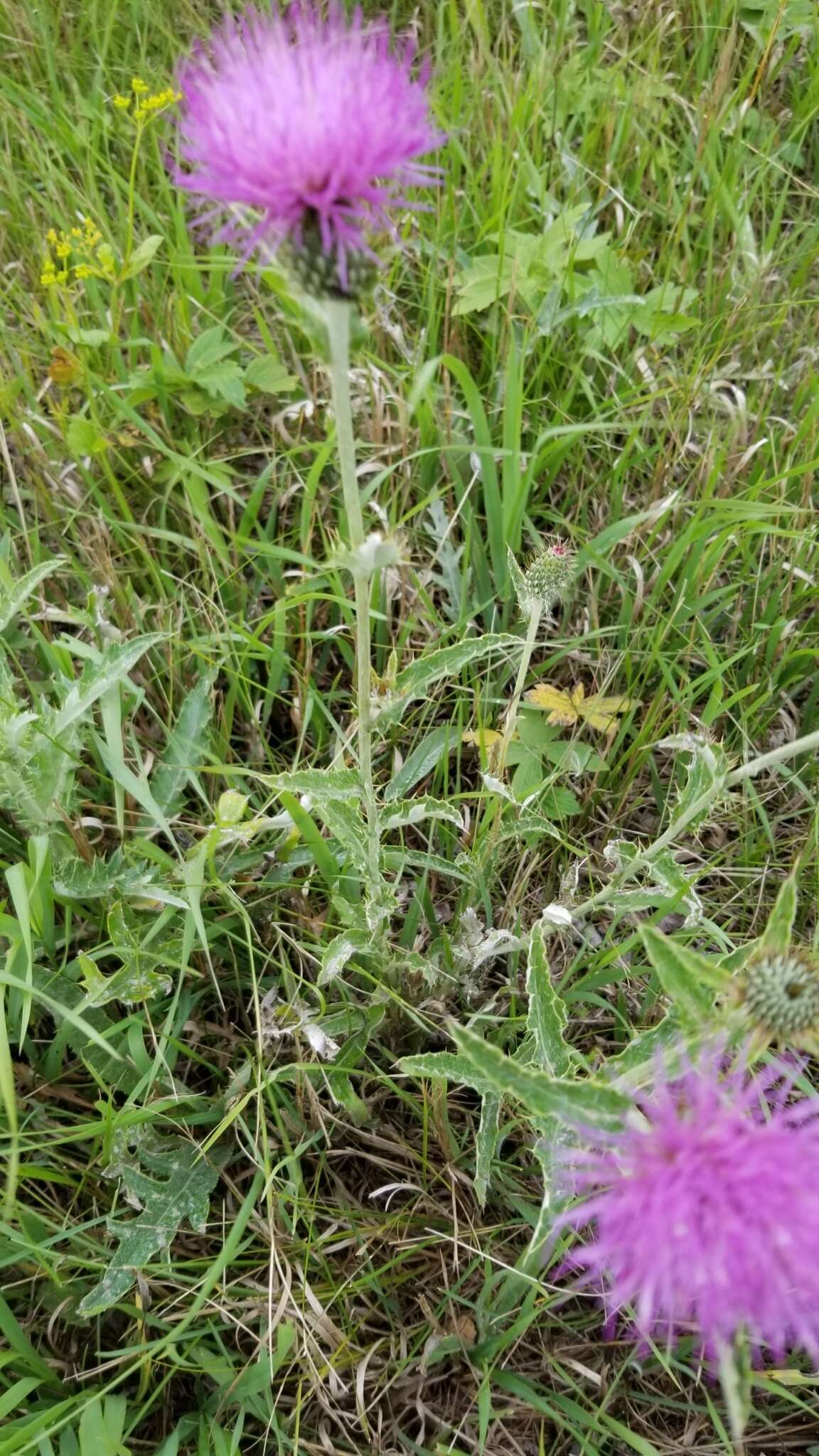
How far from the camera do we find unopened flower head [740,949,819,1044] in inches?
52.2

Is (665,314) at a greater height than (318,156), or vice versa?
(318,156)

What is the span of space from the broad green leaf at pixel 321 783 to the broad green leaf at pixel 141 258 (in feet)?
6.08

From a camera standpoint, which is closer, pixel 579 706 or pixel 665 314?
pixel 579 706

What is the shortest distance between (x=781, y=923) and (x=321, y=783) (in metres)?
0.92

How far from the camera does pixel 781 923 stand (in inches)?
55.7

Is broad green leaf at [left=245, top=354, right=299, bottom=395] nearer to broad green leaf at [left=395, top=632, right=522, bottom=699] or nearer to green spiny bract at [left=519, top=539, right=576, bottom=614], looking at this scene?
green spiny bract at [left=519, top=539, right=576, bottom=614]

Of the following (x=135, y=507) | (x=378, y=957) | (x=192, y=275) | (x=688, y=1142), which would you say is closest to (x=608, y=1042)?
(x=378, y=957)

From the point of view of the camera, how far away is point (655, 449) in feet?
9.37

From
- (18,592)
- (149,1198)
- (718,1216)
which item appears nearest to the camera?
(718,1216)

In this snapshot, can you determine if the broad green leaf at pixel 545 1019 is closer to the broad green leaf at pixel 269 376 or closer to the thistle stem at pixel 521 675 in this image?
the thistle stem at pixel 521 675

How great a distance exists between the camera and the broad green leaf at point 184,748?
2502mm

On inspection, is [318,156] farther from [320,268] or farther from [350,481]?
[350,481]

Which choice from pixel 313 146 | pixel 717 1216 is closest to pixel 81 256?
pixel 313 146

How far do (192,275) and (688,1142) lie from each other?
3.03 meters
